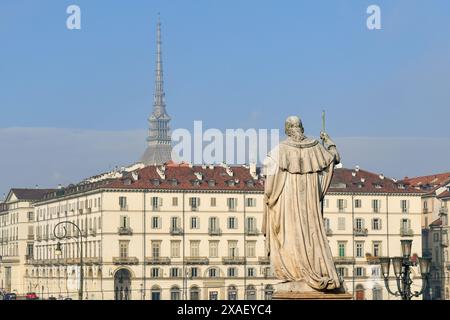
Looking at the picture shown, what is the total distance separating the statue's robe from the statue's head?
0.67 feet

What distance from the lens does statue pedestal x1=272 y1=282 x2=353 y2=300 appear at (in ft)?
49.2

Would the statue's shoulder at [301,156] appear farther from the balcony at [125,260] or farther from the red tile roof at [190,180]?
the balcony at [125,260]

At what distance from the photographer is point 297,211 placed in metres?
15.5

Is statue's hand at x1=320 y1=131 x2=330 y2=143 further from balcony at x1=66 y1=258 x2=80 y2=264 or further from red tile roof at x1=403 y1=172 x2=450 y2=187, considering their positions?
red tile roof at x1=403 y1=172 x2=450 y2=187

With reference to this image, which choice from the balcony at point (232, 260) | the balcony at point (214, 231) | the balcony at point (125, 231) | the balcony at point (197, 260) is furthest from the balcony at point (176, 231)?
the balcony at point (232, 260)

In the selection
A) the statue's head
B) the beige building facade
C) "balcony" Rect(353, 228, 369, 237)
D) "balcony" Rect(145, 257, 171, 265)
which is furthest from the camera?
"balcony" Rect(353, 228, 369, 237)

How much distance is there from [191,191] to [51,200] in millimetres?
26505

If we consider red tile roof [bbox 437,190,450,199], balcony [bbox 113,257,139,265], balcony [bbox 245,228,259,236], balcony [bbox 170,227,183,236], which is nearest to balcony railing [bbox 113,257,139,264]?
balcony [bbox 113,257,139,265]

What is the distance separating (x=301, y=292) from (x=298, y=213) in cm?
92

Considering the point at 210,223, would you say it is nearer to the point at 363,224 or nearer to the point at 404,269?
the point at 363,224

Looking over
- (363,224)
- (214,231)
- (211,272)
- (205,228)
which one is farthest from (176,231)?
(363,224)

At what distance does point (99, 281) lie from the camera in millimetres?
139500
